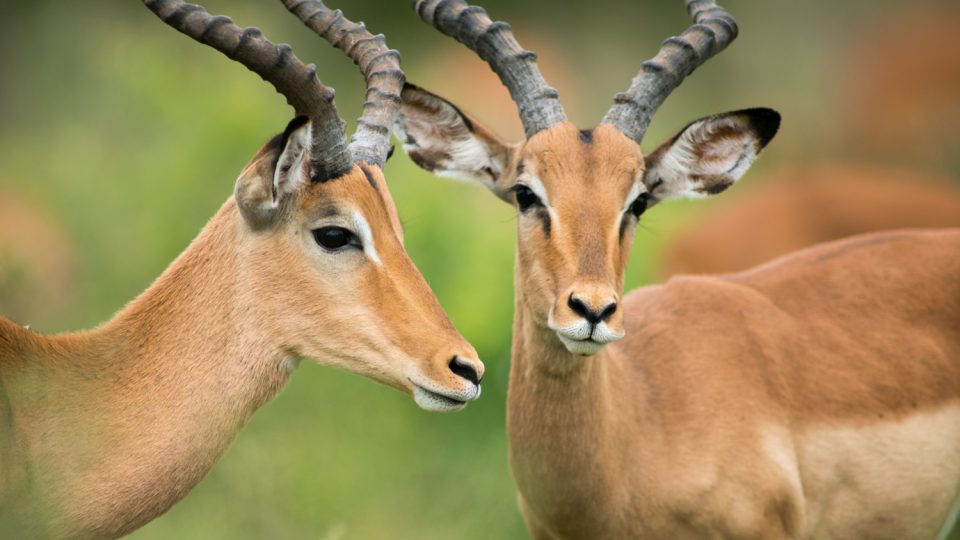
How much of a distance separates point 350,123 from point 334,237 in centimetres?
782

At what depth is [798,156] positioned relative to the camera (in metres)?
16.4

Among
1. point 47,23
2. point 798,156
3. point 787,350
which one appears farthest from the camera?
point 798,156

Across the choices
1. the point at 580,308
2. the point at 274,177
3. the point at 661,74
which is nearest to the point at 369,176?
the point at 274,177

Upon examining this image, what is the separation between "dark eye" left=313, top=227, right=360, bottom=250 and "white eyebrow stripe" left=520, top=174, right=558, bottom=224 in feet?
4.03

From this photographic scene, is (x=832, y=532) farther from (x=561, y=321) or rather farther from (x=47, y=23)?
(x=47, y=23)

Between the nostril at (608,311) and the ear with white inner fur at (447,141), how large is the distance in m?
1.20

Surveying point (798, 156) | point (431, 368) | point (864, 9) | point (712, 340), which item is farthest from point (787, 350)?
point (864, 9)

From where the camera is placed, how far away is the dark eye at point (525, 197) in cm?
639

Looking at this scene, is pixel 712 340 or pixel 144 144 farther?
pixel 144 144

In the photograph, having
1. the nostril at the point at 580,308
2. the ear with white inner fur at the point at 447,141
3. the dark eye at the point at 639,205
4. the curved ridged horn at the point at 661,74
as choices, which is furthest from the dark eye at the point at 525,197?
the nostril at the point at 580,308

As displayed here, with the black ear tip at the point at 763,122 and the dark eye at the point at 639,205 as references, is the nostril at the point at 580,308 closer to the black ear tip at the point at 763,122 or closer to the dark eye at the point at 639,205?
the dark eye at the point at 639,205

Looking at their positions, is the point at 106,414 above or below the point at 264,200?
below

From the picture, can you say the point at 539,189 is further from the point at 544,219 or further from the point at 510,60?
the point at 510,60

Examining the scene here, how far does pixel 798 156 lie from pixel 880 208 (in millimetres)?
5184
